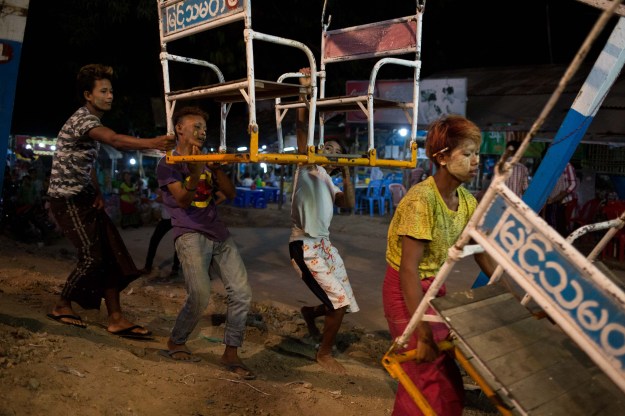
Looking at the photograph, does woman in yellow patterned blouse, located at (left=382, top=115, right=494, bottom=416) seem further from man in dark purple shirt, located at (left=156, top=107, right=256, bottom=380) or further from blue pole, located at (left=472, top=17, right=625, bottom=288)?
blue pole, located at (left=472, top=17, right=625, bottom=288)

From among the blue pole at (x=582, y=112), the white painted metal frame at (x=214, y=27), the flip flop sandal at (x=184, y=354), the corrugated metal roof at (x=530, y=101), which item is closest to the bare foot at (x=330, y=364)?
the flip flop sandal at (x=184, y=354)

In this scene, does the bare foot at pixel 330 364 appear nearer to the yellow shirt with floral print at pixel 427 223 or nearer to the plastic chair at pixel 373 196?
the yellow shirt with floral print at pixel 427 223

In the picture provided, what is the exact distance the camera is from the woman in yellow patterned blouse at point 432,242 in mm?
2498

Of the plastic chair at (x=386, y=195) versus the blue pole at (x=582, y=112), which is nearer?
the blue pole at (x=582, y=112)

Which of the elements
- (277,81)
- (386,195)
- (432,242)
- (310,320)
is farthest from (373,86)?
(386,195)

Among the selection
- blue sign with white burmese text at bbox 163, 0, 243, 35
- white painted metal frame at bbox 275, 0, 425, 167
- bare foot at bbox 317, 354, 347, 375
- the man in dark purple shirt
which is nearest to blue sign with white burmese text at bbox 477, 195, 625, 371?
white painted metal frame at bbox 275, 0, 425, 167

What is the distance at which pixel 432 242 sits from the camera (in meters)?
2.64

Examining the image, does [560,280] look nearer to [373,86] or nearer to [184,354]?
[373,86]

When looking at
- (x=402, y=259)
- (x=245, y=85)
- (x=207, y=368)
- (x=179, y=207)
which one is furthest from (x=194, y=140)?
(x=402, y=259)

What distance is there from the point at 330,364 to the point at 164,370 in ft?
4.39

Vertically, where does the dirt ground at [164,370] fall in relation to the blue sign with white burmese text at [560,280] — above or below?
below

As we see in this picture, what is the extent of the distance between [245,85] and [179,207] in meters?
1.21

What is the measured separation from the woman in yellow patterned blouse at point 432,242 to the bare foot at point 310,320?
2228 mm

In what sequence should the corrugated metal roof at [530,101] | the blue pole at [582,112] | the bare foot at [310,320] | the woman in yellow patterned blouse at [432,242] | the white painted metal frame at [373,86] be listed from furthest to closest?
the corrugated metal roof at [530,101] → the bare foot at [310,320] → the blue pole at [582,112] → the white painted metal frame at [373,86] → the woman in yellow patterned blouse at [432,242]
